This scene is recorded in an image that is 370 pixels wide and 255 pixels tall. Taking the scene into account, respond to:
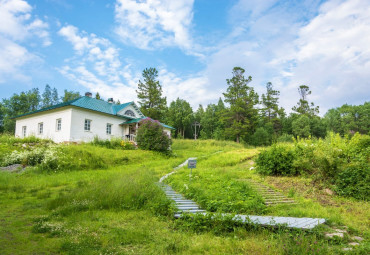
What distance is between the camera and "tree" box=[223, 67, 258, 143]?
3788 centimetres

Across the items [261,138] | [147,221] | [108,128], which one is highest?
[108,128]

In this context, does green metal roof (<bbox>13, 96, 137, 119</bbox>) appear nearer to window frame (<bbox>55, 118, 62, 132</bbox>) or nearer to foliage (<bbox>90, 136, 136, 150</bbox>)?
window frame (<bbox>55, 118, 62, 132</bbox>)

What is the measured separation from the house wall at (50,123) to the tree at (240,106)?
26148 mm

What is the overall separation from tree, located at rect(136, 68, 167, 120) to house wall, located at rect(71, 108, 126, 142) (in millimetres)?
10175

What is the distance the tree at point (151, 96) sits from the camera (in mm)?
35844

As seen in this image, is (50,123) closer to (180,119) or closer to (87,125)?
(87,125)

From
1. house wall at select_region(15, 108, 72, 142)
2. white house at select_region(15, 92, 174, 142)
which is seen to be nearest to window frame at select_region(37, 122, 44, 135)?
white house at select_region(15, 92, 174, 142)

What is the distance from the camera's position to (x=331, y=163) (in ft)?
27.1

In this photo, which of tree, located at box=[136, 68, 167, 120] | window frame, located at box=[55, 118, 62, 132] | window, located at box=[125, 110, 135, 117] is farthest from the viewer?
tree, located at box=[136, 68, 167, 120]

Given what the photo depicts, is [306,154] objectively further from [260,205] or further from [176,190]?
[176,190]

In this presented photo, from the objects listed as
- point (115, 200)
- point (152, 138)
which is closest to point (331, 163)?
point (115, 200)

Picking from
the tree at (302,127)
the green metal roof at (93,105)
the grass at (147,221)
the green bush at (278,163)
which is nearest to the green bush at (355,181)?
the grass at (147,221)

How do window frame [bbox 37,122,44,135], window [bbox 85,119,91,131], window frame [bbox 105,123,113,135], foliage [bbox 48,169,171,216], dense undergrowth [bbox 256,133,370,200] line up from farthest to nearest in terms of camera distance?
1. window frame [bbox 105,123,113,135]
2. window frame [bbox 37,122,44,135]
3. window [bbox 85,119,91,131]
4. dense undergrowth [bbox 256,133,370,200]
5. foliage [bbox 48,169,171,216]

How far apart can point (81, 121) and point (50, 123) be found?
3904 millimetres
